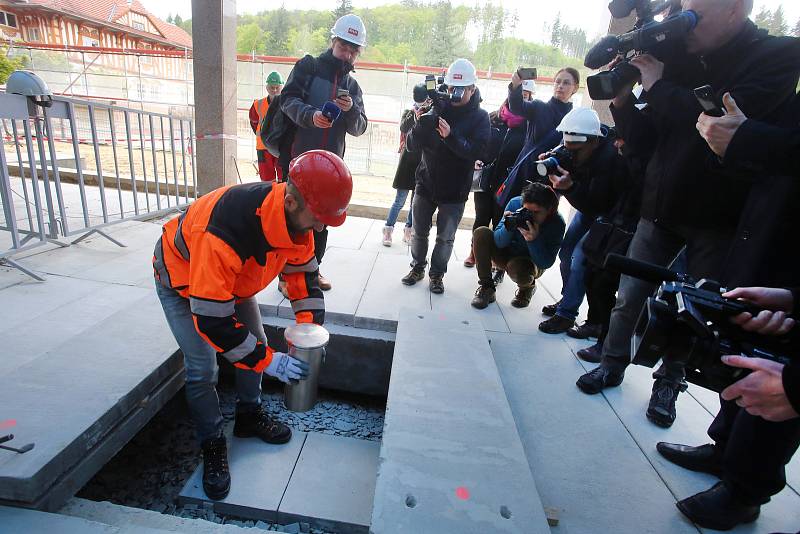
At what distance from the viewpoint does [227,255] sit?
1771mm

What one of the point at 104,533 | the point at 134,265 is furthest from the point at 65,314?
the point at 104,533

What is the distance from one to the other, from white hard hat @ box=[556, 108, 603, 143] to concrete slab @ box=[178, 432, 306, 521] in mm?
2890

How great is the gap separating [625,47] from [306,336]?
2.29 metres

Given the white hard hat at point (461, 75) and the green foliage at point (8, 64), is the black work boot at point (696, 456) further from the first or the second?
the green foliage at point (8, 64)

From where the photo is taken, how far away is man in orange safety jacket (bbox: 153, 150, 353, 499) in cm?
178

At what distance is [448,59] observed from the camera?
37.4m

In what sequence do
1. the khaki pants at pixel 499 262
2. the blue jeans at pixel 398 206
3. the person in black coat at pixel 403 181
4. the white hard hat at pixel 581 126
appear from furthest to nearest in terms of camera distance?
the blue jeans at pixel 398 206, the person in black coat at pixel 403 181, the khaki pants at pixel 499 262, the white hard hat at pixel 581 126

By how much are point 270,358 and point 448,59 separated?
40365 millimetres

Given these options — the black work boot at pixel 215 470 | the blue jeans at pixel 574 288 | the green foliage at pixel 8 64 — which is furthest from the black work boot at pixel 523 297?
the green foliage at pixel 8 64

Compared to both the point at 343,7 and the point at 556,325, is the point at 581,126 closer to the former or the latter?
the point at 556,325

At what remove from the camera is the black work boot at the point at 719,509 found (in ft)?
5.98

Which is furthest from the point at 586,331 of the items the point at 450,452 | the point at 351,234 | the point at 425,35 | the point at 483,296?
the point at 425,35

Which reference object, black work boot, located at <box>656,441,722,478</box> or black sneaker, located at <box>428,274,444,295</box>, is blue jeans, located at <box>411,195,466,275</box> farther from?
black work boot, located at <box>656,441,722,478</box>

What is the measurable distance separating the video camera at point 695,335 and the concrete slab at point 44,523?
203 cm
